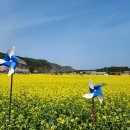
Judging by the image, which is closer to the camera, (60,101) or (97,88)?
(97,88)

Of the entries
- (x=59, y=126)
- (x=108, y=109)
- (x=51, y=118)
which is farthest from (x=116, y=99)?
(x=59, y=126)

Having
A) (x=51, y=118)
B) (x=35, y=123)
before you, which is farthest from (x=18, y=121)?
(x=51, y=118)

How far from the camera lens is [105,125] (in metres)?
8.88

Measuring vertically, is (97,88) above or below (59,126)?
above

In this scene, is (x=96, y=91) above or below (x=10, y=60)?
below

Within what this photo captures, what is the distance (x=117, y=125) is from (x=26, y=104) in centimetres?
377

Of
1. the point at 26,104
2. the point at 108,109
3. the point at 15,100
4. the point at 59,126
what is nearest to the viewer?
the point at 59,126

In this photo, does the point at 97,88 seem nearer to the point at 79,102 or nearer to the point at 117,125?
the point at 117,125

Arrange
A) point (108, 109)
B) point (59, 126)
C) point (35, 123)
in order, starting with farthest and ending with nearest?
point (108, 109) → point (35, 123) → point (59, 126)

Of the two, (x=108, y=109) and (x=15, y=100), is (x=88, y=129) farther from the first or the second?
(x=15, y=100)

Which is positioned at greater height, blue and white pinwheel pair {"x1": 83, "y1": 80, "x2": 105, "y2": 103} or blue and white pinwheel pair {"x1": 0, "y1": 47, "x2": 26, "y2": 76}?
blue and white pinwheel pair {"x1": 0, "y1": 47, "x2": 26, "y2": 76}

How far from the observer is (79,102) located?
1223 cm

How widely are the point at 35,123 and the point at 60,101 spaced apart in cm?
343

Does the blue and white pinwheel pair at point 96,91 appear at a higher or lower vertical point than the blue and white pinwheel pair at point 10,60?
lower
